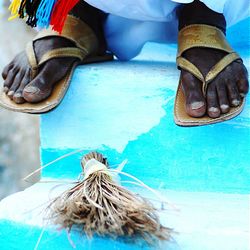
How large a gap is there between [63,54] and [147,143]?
226 mm

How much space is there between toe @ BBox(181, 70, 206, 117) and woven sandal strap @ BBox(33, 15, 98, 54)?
0.23m

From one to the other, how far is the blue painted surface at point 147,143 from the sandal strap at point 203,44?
5 centimetres

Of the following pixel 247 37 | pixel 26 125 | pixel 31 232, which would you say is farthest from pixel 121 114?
pixel 26 125

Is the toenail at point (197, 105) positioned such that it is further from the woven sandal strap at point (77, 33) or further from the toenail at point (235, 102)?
the woven sandal strap at point (77, 33)

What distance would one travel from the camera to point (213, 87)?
0.98 metres

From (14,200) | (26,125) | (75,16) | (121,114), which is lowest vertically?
(26,125)

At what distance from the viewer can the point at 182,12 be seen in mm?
1076

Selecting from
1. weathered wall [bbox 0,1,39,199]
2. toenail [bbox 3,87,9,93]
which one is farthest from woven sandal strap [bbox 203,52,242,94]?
weathered wall [bbox 0,1,39,199]

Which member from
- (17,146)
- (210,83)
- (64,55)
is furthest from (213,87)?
(17,146)

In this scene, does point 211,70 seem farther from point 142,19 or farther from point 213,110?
point 142,19

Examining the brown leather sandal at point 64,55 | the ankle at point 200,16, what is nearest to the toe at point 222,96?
the ankle at point 200,16

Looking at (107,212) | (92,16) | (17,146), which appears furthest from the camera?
(17,146)

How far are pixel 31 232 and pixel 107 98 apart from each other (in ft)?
0.93

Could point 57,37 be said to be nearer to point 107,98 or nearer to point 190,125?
point 107,98
